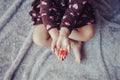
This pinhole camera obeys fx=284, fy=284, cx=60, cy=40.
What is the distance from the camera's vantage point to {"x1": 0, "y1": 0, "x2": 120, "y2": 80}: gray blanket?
107 cm

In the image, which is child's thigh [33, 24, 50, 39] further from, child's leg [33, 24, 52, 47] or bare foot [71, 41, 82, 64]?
bare foot [71, 41, 82, 64]

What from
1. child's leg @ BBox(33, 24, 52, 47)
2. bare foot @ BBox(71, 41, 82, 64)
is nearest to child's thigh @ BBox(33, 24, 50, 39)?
child's leg @ BBox(33, 24, 52, 47)

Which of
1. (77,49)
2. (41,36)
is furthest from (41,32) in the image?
(77,49)

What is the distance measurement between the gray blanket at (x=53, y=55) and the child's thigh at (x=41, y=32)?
56mm

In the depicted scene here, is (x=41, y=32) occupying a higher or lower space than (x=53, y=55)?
higher

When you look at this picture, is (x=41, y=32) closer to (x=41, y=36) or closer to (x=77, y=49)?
(x=41, y=36)

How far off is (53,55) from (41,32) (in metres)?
0.11

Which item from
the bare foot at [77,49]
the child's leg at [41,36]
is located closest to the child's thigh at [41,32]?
the child's leg at [41,36]

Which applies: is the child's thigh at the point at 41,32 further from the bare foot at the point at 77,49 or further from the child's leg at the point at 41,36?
the bare foot at the point at 77,49

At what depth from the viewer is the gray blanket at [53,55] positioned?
1.07m

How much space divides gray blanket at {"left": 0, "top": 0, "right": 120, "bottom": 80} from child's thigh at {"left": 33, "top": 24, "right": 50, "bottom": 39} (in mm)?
56

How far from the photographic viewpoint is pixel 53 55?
1104 millimetres

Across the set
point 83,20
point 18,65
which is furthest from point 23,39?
point 83,20

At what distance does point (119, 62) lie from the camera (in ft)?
3.53
